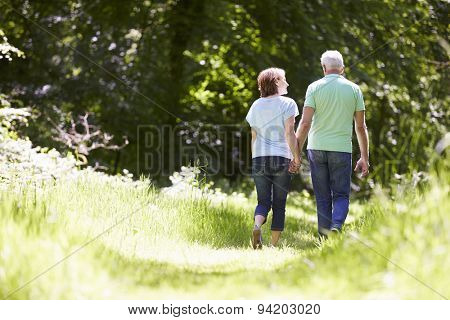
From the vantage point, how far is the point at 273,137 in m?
6.24

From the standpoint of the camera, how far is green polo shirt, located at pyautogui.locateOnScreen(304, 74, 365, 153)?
6000 millimetres

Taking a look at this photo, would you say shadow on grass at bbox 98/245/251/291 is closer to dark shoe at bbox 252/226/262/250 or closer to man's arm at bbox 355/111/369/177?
dark shoe at bbox 252/226/262/250

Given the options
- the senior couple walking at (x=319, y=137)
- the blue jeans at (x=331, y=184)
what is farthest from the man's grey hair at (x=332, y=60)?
the blue jeans at (x=331, y=184)

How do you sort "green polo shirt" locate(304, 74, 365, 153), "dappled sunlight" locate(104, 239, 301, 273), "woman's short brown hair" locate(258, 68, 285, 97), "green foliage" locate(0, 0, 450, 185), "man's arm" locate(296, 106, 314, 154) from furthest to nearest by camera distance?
"green foliage" locate(0, 0, 450, 185) → "woman's short brown hair" locate(258, 68, 285, 97) → "man's arm" locate(296, 106, 314, 154) → "green polo shirt" locate(304, 74, 365, 153) → "dappled sunlight" locate(104, 239, 301, 273)

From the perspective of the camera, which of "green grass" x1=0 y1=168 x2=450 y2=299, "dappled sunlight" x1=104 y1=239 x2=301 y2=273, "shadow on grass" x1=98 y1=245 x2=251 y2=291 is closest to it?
"green grass" x1=0 y1=168 x2=450 y2=299

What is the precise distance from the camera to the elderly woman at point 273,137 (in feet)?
20.3

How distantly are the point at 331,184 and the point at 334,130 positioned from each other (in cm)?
59

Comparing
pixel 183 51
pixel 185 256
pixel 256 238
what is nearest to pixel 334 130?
pixel 256 238

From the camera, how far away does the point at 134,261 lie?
15.7 feet

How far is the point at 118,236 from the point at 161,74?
285 inches

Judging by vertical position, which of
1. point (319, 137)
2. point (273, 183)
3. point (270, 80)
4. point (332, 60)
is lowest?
point (273, 183)

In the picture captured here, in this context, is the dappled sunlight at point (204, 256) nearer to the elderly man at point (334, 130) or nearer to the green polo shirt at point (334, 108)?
the elderly man at point (334, 130)

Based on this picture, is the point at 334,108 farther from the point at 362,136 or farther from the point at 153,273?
the point at 153,273

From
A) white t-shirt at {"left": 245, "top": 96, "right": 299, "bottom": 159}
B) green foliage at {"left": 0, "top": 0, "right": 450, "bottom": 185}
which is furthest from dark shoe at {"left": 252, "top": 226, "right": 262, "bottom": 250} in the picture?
green foliage at {"left": 0, "top": 0, "right": 450, "bottom": 185}
